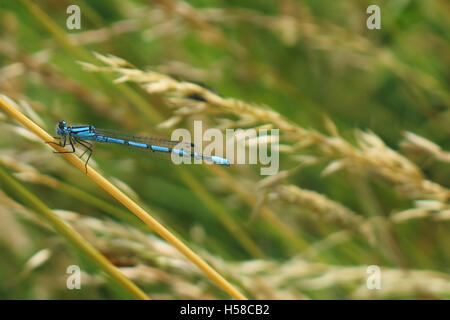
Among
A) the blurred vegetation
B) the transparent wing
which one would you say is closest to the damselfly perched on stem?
the transparent wing

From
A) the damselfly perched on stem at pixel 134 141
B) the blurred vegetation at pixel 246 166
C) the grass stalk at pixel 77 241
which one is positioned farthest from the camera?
the blurred vegetation at pixel 246 166

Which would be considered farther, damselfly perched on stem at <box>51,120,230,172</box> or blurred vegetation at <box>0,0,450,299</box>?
blurred vegetation at <box>0,0,450,299</box>

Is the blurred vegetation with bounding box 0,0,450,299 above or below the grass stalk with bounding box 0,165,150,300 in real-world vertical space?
above

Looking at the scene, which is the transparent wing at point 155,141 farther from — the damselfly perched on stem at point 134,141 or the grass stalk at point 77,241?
the grass stalk at point 77,241

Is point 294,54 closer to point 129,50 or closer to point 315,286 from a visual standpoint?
point 129,50

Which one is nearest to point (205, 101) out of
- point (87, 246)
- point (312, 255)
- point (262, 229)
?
point (87, 246)

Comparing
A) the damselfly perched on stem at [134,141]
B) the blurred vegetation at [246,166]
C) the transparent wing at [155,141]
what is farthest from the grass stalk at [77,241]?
the transparent wing at [155,141]
